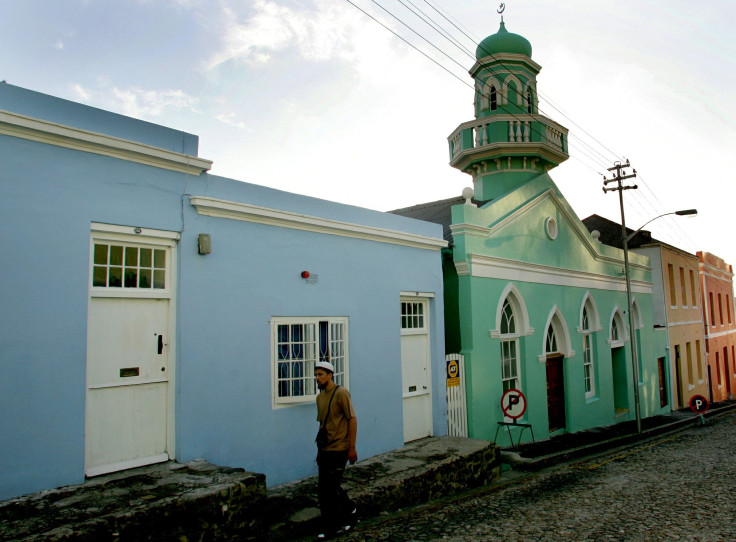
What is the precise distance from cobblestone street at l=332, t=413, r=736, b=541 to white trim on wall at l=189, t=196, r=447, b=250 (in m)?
4.02

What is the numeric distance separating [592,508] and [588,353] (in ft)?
32.8

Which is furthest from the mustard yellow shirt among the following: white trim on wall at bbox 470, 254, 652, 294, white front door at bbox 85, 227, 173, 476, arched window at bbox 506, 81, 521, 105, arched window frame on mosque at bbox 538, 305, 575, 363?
arched window at bbox 506, 81, 521, 105

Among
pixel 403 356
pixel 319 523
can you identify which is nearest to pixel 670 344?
pixel 403 356

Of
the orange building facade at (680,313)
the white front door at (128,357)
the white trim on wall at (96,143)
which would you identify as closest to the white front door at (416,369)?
the white front door at (128,357)

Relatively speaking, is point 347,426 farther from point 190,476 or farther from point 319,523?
point 190,476

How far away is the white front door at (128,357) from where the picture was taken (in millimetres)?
5977

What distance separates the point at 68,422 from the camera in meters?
5.59

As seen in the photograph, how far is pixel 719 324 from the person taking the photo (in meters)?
31.5

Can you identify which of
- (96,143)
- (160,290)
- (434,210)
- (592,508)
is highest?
(434,210)

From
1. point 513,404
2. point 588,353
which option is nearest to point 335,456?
point 513,404

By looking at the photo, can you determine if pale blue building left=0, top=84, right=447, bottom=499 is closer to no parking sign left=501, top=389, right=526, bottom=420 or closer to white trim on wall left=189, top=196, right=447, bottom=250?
white trim on wall left=189, top=196, right=447, bottom=250

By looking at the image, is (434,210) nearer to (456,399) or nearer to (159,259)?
(456,399)

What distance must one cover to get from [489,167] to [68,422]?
44.1ft

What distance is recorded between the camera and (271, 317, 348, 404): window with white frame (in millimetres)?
7664
